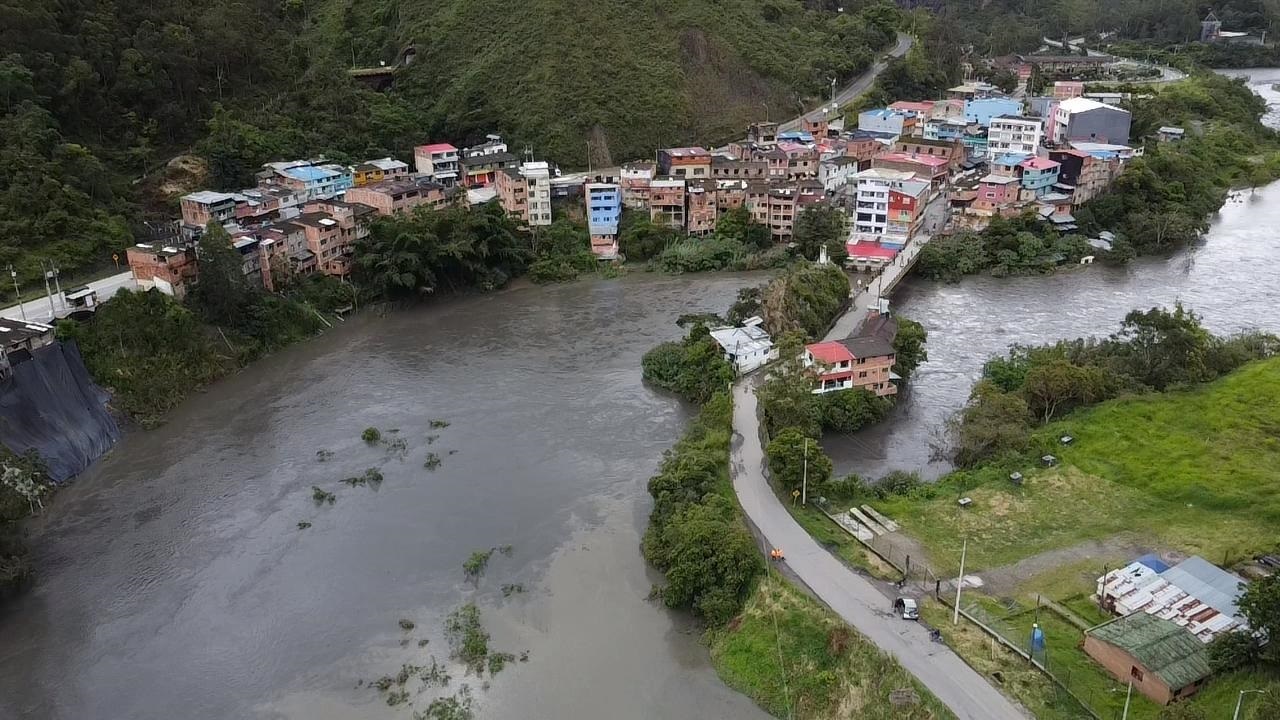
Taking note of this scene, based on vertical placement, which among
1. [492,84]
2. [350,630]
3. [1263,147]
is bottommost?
[350,630]

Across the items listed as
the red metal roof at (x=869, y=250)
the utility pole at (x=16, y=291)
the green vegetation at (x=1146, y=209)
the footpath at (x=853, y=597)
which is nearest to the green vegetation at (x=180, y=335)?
the utility pole at (x=16, y=291)

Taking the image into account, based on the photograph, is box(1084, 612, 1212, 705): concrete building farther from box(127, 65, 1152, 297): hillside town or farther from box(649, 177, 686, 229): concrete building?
box(649, 177, 686, 229): concrete building

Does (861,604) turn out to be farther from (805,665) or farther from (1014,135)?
(1014,135)

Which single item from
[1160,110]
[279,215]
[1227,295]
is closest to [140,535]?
[279,215]

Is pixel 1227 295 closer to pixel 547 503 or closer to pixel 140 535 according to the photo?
pixel 547 503

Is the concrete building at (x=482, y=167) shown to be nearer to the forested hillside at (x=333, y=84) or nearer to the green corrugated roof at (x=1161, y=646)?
the forested hillside at (x=333, y=84)

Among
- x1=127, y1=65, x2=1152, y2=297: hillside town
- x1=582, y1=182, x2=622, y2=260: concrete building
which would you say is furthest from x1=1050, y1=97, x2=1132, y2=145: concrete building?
x1=582, y1=182, x2=622, y2=260: concrete building

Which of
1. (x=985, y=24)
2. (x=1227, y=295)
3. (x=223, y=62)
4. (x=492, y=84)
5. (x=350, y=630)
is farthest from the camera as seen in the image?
(x=985, y=24)

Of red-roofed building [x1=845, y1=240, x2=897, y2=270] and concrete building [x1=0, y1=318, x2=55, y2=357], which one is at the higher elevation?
concrete building [x1=0, y1=318, x2=55, y2=357]
